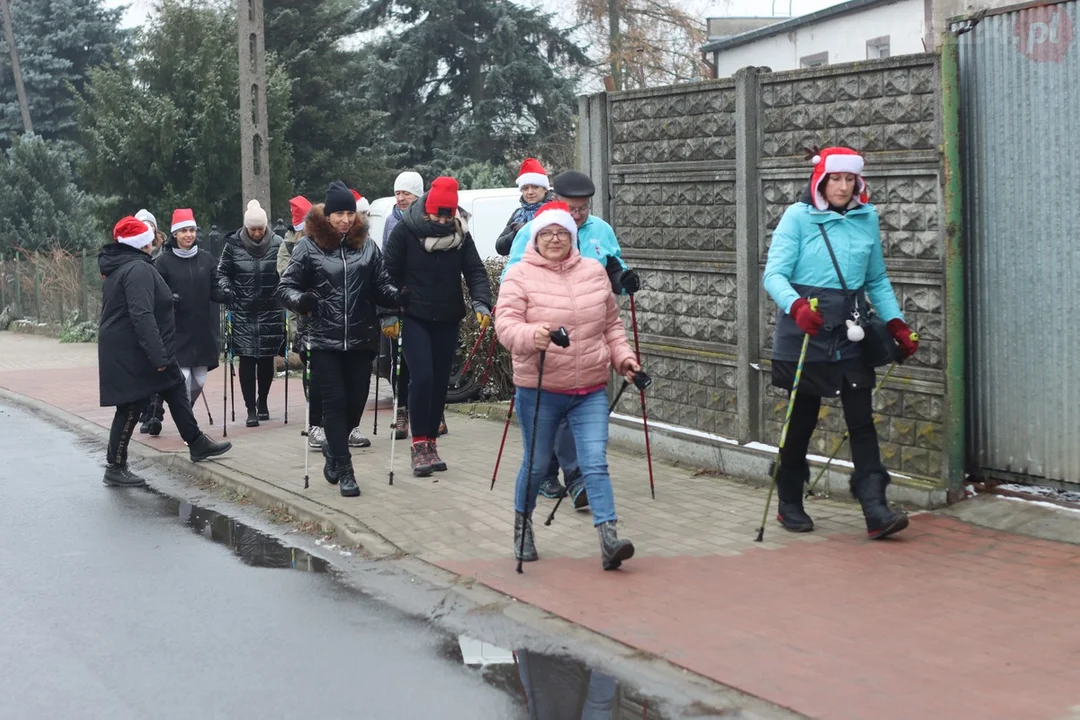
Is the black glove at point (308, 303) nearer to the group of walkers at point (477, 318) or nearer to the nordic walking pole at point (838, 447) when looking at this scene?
the group of walkers at point (477, 318)

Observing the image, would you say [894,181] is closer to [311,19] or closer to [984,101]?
[984,101]

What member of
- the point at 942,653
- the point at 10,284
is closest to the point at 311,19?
the point at 10,284

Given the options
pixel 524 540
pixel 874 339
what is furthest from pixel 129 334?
pixel 874 339

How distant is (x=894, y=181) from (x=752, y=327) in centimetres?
153

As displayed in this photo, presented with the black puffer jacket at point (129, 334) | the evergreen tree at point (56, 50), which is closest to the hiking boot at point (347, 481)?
the black puffer jacket at point (129, 334)

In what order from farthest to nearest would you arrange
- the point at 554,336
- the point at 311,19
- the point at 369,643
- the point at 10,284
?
the point at 311,19, the point at 10,284, the point at 554,336, the point at 369,643

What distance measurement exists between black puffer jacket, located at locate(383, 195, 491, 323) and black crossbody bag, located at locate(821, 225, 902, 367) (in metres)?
2.89

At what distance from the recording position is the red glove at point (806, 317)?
7070 millimetres

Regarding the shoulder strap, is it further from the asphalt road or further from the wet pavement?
the asphalt road

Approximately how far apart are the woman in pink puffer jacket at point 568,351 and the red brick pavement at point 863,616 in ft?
1.25

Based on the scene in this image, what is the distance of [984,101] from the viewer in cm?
774

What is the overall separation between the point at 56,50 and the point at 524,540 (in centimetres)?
5134

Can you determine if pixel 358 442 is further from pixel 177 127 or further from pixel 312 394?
pixel 177 127

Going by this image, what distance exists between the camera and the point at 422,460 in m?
9.57
